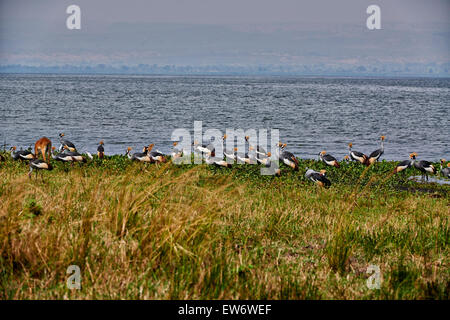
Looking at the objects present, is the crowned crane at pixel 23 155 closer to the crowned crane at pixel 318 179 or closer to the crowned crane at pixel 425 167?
the crowned crane at pixel 318 179

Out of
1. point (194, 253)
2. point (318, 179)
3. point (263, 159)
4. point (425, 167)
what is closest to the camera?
point (194, 253)

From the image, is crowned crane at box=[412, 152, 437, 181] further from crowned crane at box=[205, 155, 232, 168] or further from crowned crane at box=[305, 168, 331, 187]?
crowned crane at box=[205, 155, 232, 168]

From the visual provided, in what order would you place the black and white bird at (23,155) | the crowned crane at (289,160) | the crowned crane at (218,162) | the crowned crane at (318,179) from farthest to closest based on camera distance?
the crowned crane at (218,162) → the crowned crane at (289,160) → the black and white bird at (23,155) → the crowned crane at (318,179)

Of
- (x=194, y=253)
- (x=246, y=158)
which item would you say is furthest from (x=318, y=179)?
(x=194, y=253)

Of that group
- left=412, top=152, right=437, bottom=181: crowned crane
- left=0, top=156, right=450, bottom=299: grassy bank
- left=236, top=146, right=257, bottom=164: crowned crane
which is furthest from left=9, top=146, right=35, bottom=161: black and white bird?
left=412, top=152, right=437, bottom=181: crowned crane

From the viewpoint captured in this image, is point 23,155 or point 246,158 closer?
point 23,155

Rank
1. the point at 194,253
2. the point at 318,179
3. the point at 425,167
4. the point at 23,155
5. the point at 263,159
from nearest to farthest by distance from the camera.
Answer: the point at 194,253, the point at 318,179, the point at 23,155, the point at 425,167, the point at 263,159

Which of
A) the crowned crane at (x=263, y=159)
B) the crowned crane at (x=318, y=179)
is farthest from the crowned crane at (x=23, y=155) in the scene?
the crowned crane at (x=318, y=179)

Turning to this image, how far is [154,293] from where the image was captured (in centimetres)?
418

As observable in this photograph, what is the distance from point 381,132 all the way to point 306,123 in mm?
6914

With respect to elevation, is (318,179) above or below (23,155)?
below

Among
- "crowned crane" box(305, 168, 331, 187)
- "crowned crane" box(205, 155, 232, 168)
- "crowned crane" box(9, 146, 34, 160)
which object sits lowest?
"crowned crane" box(305, 168, 331, 187)

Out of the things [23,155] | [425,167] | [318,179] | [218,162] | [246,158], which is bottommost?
[318,179]

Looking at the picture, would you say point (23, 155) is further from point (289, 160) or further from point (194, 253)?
point (194, 253)
